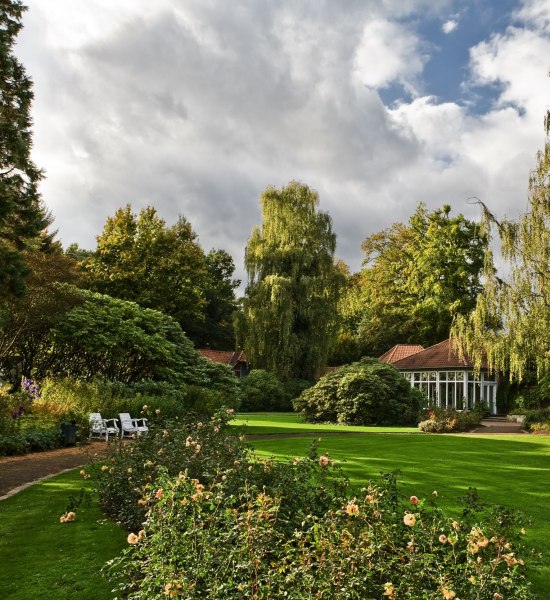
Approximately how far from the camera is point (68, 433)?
51.0 ft

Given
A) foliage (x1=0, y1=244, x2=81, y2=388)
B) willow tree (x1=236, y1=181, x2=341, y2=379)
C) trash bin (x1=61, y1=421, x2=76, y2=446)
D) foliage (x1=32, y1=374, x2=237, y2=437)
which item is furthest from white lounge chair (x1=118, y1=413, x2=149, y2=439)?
willow tree (x1=236, y1=181, x2=341, y2=379)

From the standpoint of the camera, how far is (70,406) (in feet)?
58.2

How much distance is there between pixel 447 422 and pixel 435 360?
15900mm

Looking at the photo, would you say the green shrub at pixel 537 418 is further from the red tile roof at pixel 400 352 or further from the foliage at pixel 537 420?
the red tile roof at pixel 400 352

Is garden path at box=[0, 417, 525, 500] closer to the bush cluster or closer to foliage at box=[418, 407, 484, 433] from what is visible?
foliage at box=[418, 407, 484, 433]

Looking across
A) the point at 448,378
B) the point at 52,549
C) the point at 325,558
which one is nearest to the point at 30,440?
the point at 52,549

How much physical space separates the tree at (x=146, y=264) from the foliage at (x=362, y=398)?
46.6 ft

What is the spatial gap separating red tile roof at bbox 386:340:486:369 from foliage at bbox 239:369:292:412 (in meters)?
8.57

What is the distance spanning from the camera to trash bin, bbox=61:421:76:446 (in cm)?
1549

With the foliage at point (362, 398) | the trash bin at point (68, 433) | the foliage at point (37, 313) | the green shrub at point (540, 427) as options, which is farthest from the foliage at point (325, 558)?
the foliage at point (362, 398)

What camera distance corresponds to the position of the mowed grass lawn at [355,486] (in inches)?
220

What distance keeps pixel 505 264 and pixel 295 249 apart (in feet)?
66.3

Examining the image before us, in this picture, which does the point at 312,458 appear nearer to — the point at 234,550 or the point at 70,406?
the point at 234,550

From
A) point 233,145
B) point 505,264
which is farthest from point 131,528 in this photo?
point 505,264
